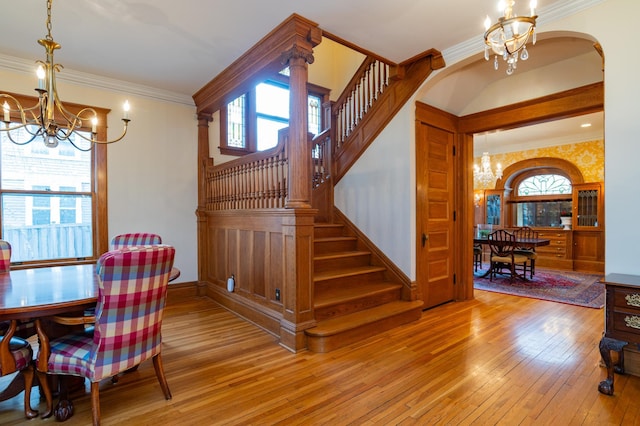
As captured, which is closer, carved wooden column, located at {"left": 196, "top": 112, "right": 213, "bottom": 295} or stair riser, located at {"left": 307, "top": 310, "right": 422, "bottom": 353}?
stair riser, located at {"left": 307, "top": 310, "right": 422, "bottom": 353}

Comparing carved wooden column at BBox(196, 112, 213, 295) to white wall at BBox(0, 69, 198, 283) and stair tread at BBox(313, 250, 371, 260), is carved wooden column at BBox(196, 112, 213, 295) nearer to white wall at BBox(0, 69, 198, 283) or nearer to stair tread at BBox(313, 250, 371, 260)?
white wall at BBox(0, 69, 198, 283)

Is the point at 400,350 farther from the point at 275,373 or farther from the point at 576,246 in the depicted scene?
the point at 576,246

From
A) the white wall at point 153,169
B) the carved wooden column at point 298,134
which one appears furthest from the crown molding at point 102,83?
the carved wooden column at point 298,134

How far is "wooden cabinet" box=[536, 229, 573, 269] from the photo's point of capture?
7.44 m

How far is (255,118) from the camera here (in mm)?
5383

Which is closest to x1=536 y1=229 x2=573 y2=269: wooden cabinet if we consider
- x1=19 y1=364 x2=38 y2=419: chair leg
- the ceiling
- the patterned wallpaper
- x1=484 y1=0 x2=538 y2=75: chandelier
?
the patterned wallpaper

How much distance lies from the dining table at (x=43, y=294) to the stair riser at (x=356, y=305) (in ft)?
4.83

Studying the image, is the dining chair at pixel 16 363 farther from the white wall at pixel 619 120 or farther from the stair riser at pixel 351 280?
the white wall at pixel 619 120

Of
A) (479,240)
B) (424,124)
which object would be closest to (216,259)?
(424,124)

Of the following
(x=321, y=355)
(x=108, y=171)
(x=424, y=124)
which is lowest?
(x=321, y=355)

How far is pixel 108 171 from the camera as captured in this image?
4.18 meters

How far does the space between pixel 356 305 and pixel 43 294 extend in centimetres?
264

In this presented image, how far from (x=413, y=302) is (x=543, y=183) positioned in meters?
6.90

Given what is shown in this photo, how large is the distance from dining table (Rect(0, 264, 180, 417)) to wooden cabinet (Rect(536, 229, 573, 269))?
8500 millimetres
